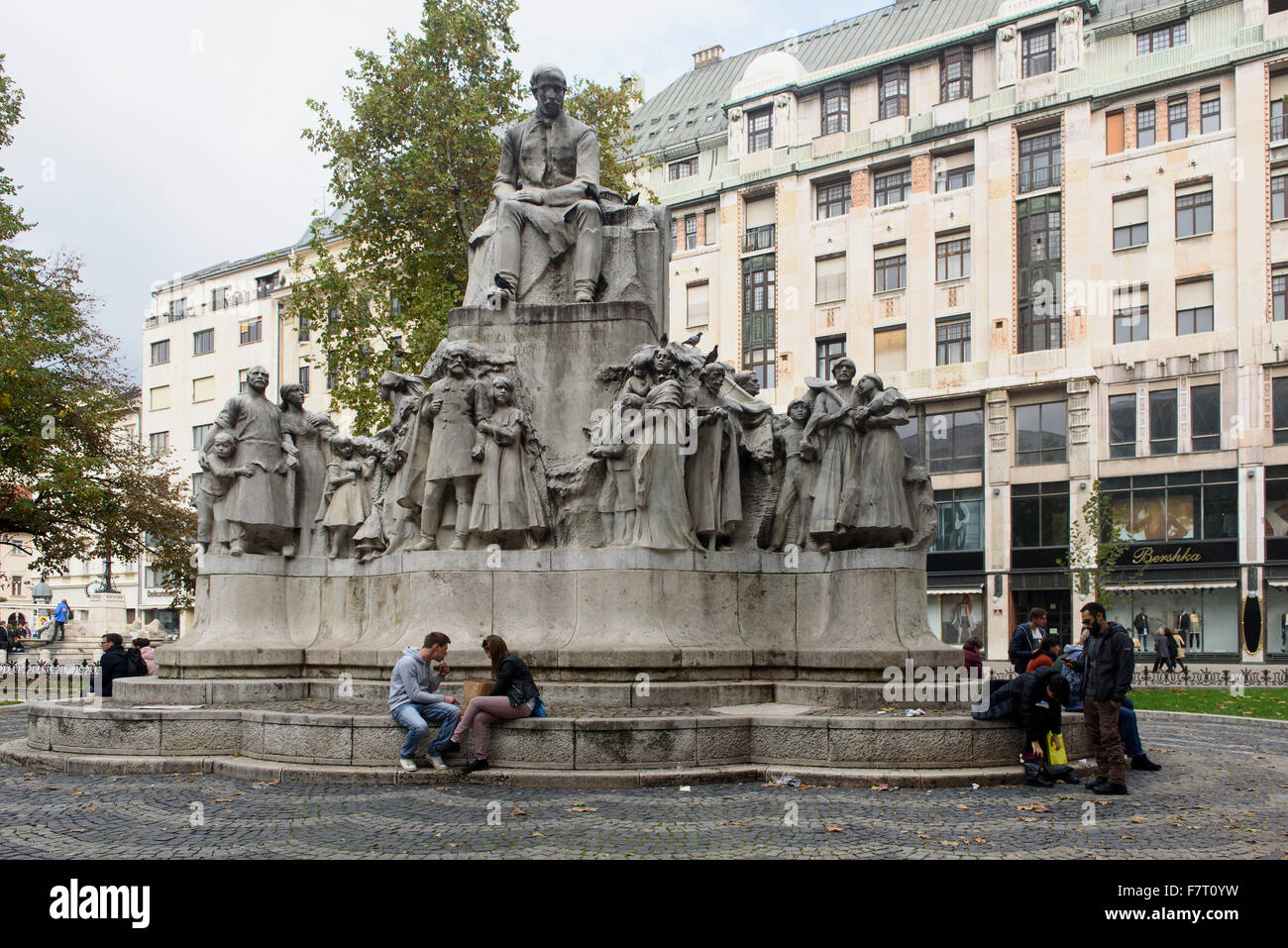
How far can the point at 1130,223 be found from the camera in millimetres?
43688

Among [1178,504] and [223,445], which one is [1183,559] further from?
[223,445]

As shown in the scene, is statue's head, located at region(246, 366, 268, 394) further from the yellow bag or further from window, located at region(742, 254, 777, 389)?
window, located at region(742, 254, 777, 389)

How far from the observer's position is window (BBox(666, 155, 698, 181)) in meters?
55.8

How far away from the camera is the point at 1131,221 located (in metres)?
43.7

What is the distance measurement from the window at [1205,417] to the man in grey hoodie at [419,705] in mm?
36884

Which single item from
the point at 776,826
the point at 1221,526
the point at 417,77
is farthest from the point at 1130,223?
the point at 776,826

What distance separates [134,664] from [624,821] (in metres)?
9.79

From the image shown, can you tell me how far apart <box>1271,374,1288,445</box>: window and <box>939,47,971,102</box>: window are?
643 inches

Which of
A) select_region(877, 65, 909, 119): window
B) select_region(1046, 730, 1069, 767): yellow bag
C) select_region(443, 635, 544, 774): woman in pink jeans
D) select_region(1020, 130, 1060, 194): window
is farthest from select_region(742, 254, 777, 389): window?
select_region(443, 635, 544, 774): woman in pink jeans

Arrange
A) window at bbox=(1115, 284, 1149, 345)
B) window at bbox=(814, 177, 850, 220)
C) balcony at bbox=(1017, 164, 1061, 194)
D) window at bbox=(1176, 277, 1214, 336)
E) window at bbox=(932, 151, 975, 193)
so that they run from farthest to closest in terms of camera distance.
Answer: window at bbox=(814, 177, 850, 220), window at bbox=(932, 151, 975, 193), balcony at bbox=(1017, 164, 1061, 194), window at bbox=(1115, 284, 1149, 345), window at bbox=(1176, 277, 1214, 336)

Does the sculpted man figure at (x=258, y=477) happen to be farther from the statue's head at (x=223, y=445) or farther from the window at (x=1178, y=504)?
the window at (x=1178, y=504)

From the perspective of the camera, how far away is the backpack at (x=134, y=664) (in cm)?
1556

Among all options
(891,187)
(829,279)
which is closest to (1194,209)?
(891,187)

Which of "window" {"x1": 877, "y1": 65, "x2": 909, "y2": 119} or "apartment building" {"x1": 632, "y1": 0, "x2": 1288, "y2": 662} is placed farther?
"window" {"x1": 877, "y1": 65, "x2": 909, "y2": 119}
